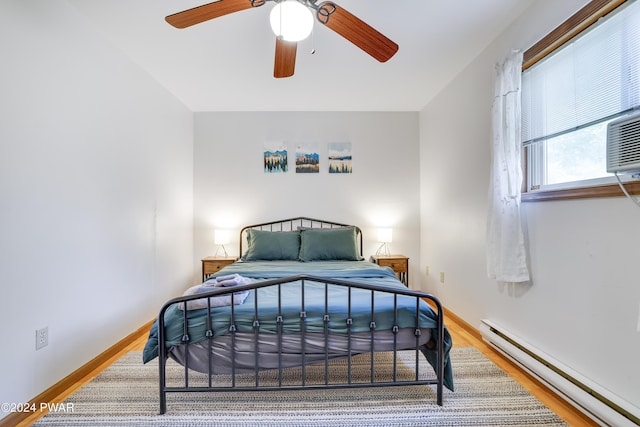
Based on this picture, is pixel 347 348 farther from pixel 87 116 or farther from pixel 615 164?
pixel 87 116

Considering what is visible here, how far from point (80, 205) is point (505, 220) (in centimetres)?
287

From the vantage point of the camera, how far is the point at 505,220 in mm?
2049

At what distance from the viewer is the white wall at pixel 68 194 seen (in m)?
1.62

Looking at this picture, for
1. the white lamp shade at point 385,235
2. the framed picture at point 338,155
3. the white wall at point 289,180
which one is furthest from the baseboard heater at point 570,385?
the framed picture at point 338,155

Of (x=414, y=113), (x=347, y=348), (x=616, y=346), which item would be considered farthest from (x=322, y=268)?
(x=414, y=113)

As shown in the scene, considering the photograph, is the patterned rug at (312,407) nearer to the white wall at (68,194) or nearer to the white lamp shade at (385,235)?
the white wall at (68,194)

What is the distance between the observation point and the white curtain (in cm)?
201

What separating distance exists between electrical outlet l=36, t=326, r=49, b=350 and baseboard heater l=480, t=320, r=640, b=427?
2965 millimetres

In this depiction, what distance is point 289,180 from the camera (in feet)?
13.1

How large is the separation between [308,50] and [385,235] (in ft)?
7.45

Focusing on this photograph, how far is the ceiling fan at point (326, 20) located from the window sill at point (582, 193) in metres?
1.26

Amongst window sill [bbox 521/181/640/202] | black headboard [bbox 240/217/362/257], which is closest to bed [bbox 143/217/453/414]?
window sill [bbox 521/181/640/202]

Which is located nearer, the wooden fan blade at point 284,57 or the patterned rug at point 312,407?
the patterned rug at point 312,407

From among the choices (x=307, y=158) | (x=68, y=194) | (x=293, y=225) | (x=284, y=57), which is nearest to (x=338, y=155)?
(x=307, y=158)
